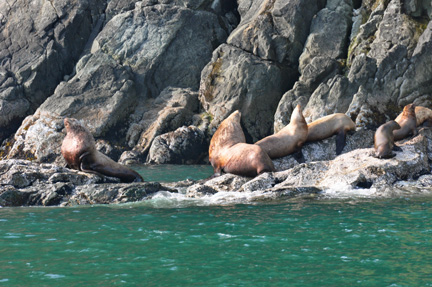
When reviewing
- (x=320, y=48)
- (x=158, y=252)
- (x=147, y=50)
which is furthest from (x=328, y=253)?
(x=147, y=50)

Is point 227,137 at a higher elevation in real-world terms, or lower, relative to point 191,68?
lower

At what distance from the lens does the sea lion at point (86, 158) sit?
486 inches

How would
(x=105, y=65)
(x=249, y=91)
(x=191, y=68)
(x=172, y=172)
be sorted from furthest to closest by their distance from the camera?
1. (x=191, y=68)
2. (x=105, y=65)
3. (x=249, y=91)
4. (x=172, y=172)

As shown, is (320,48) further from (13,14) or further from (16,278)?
(16,278)

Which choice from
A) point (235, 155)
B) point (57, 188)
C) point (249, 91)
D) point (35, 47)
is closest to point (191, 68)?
point (249, 91)

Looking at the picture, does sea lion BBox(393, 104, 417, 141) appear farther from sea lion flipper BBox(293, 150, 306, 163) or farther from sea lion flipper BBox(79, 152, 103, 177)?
sea lion flipper BBox(79, 152, 103, 177)

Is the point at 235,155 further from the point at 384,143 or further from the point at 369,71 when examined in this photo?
the point at 369,71

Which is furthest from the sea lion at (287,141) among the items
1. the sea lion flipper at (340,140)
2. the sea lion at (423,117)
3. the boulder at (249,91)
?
the boulder at (249,91)

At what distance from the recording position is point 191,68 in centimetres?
2758

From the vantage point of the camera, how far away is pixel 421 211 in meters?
8.47

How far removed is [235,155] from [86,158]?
3470mm

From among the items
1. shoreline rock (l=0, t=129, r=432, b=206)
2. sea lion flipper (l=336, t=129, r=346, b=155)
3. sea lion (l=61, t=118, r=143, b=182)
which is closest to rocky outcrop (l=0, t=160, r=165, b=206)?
shoreline rock (l=0, t=129, r=432, b=206)

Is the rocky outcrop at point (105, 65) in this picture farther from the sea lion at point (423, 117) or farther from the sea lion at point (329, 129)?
the sea lion at point (423, 117)

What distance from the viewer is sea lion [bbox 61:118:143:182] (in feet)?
40.5
